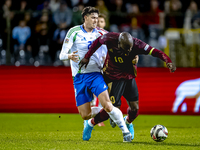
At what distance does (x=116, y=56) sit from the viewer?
6.95m

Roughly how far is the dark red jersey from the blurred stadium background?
16.1 ft

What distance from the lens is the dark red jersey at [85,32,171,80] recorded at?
259 inches

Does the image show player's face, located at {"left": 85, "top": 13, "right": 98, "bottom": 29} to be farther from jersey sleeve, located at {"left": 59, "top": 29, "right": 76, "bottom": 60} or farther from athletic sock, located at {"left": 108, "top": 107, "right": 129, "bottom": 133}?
athletic sock, located at {"left": 108, "top": 107, "right": 129, "bottom": 133}

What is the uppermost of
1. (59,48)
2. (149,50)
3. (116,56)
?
(149,50)

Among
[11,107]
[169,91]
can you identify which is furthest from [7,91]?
[169,91]

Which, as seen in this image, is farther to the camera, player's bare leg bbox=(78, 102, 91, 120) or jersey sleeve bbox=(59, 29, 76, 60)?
player's bare leg bbox=(78, 102, 91, 120)

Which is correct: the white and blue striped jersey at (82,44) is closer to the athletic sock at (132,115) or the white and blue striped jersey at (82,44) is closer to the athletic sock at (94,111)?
the athletic sock at (94,111)

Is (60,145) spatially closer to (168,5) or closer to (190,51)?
(190,51)

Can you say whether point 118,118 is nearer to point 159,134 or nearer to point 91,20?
point 159,134

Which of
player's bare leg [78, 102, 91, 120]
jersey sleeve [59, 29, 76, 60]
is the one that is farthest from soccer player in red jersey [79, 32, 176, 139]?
jersey sleeve [59, 29, 76, 60]

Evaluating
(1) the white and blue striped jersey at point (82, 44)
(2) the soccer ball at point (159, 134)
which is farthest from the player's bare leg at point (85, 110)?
(2) the soccer ball at point (159, 134)

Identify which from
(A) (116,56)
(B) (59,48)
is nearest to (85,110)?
(A) (116,56)

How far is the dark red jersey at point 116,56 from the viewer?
21.6ft

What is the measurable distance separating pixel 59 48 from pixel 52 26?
752 millimetres
